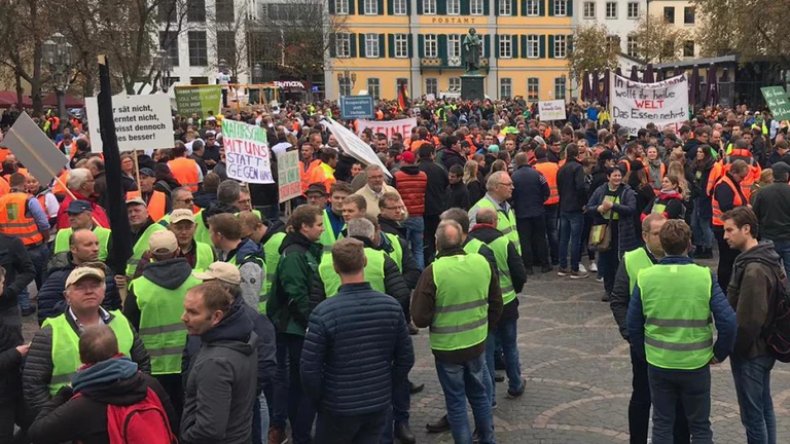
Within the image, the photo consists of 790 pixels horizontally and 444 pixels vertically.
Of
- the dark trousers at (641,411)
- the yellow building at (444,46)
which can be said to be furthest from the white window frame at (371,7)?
the dark trousers at (641,411)

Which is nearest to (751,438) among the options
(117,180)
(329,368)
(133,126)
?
(329,368)

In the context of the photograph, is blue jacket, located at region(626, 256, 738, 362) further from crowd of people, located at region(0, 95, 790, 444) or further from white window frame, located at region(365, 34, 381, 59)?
white window frame, located at region(365, 34, 381, 59)

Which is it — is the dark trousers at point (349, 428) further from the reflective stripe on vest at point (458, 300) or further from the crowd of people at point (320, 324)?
the reflective stripe on vest at point (458, 300)

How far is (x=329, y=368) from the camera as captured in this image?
14.3 feet

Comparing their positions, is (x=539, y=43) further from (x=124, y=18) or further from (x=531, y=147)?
(x=531, y=147)

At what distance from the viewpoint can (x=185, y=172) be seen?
442 inches

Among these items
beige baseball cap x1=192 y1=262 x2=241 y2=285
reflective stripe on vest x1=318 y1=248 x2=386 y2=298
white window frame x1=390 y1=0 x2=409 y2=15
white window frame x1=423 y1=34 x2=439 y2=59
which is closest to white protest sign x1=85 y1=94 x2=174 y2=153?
reflective stripe on vest x1=318 y1=248 x2=386 y2=298

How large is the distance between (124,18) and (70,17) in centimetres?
336

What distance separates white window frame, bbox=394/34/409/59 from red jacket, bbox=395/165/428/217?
205 feet

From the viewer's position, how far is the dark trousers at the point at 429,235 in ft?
35.4

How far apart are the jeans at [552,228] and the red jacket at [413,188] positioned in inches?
80.6

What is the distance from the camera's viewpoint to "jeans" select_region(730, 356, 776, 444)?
487 cm

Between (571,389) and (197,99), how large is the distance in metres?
16.3

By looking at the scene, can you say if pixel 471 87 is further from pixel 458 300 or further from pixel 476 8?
pixel 458 300
